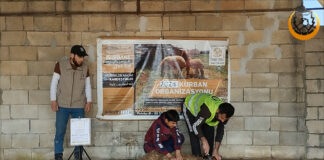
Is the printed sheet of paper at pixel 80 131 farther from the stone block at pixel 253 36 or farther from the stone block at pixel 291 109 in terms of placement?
the stone block at pixel 291 109

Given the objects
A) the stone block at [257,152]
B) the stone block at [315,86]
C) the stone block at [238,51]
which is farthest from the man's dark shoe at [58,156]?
the stone block at [315,86]

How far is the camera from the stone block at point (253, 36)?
5.30 meters

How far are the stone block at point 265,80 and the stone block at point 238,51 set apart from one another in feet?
1.26

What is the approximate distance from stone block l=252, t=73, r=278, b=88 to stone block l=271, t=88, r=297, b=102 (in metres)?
0.11

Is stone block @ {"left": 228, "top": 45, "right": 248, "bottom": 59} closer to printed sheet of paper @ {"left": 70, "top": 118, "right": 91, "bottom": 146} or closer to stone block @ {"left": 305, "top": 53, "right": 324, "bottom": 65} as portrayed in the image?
stone block @ {"left": 305, "top": 53, "right": 324, "bottom": 65}

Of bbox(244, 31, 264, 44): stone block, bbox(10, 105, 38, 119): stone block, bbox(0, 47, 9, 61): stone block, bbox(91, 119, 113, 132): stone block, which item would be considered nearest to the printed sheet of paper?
bbox(91, 119, 113, 132): stone block

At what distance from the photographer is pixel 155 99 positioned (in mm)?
5312

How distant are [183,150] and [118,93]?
138 centimetres

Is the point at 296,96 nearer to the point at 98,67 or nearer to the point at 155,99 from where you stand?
the point at 155,99

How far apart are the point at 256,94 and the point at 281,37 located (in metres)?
0.99

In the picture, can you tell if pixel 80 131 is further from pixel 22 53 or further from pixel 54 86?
pixel 22 53

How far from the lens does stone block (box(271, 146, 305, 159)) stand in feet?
17.5

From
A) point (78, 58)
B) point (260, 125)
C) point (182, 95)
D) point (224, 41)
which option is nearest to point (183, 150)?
point (182, 95)

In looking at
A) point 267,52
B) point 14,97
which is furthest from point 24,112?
point 267,52
